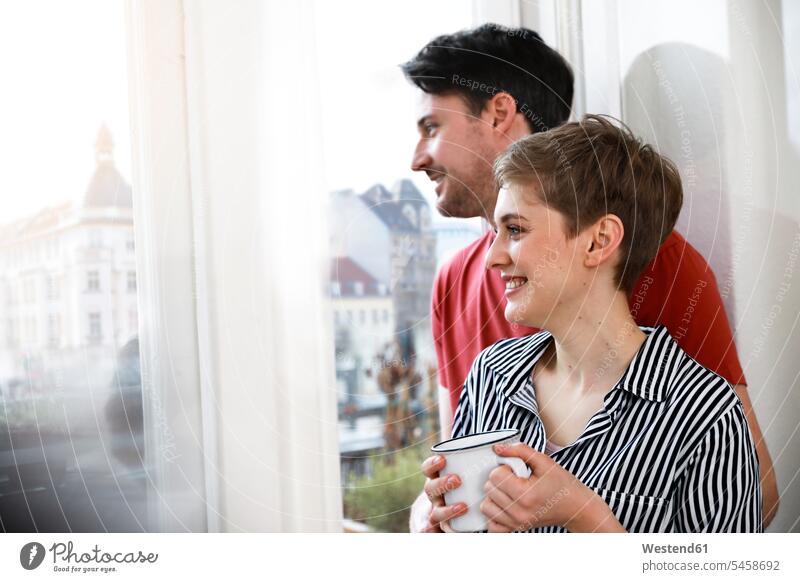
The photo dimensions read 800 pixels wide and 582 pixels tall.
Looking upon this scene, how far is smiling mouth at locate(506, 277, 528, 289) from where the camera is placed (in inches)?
22.7

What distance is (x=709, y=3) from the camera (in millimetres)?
602

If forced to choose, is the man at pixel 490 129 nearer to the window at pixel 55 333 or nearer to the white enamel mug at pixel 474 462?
the white enamel mug at pixel 474 462

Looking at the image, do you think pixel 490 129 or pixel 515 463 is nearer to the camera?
pixel 515 463

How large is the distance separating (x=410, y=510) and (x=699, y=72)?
44cm

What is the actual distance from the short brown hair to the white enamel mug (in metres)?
0.17

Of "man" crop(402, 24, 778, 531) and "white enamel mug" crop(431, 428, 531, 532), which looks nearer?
"white enamel mug" crop(431, 428, 531, 532)

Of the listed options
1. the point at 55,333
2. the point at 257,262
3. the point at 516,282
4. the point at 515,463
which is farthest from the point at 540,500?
the point at 55,333

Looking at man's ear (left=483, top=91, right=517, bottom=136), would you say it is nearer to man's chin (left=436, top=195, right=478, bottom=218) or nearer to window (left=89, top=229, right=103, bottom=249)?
man's chin (left=436, top=195, right=478, bottom=218)

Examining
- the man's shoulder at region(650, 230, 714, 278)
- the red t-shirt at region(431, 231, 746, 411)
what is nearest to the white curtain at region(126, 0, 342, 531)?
the red t-shirt at region(431, 231, 746, 411)

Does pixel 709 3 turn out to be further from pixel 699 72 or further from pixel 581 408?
pixel 581 408

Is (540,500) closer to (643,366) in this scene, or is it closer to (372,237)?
(643,366)

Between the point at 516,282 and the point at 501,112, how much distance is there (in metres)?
0.16

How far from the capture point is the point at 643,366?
55 cm
